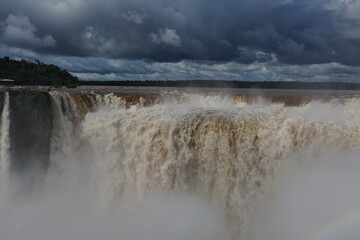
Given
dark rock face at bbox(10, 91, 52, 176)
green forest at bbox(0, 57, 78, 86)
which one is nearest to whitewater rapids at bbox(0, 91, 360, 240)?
dark rock face at bbox(10, 91, 52, 176)

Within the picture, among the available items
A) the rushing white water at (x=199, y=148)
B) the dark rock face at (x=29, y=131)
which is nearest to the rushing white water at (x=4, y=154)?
the dark rock face at (x=29, y=131)

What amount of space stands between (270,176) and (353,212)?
3.27 metres

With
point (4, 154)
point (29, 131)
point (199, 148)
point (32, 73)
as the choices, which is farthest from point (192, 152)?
point (32, 73)

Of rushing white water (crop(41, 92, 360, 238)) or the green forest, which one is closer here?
rushing white water (crop(41, 92, 360, 238))

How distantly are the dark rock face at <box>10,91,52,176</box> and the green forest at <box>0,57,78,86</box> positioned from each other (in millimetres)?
24935

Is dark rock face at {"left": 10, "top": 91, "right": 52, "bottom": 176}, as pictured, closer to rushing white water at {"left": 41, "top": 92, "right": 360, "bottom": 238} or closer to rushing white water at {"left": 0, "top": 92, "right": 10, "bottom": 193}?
rushing white water at {"left": 0, "top": 92, "right": 10, "bottom": 193}

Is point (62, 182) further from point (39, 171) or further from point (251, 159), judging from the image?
point (251, 159)

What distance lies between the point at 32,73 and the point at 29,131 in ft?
88.2

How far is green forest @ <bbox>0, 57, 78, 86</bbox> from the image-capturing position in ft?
131

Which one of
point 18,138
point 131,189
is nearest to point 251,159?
point 131,189

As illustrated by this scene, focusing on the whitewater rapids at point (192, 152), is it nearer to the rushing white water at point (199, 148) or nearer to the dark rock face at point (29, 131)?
the rushing white water at point (199, 148)

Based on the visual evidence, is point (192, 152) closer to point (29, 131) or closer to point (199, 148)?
point (199, 148)

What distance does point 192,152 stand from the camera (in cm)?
1449

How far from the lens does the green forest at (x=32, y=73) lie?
131 ft
